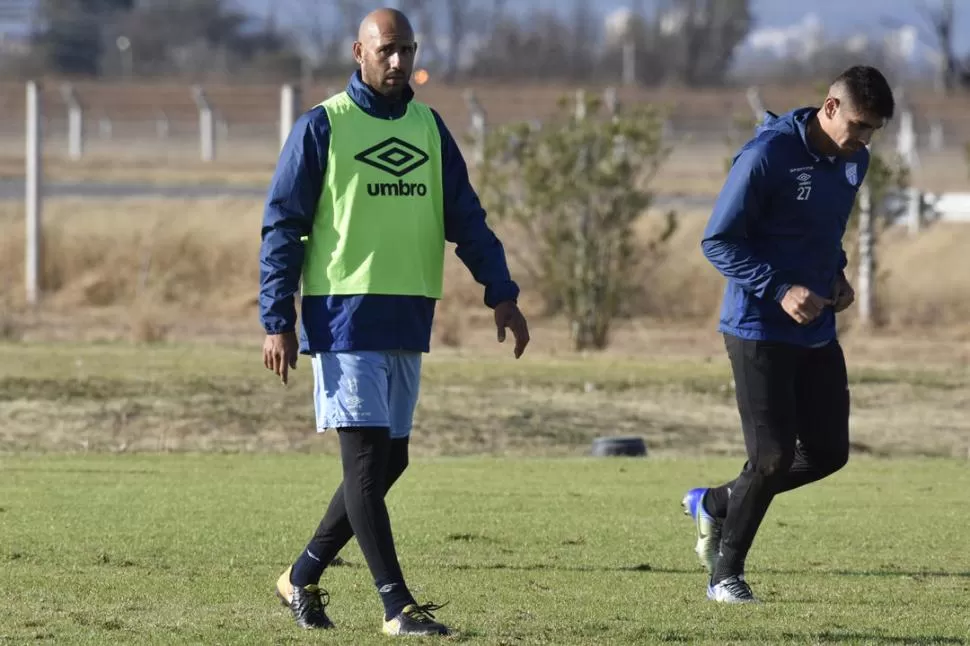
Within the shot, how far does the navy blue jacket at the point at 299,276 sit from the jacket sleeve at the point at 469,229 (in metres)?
0.25

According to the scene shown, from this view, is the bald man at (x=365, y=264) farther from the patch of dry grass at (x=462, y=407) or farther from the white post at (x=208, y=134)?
the white post at (x=208, y=134)

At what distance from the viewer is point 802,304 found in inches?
284

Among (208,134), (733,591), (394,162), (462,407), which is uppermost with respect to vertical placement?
(208,134)

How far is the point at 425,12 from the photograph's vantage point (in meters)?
108

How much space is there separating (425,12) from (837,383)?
335 ft

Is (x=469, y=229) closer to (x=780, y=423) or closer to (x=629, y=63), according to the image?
(x=780, y=423)

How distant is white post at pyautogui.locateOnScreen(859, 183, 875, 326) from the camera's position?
23.0 metres

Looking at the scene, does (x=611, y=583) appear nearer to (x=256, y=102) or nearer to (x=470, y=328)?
(x=470, y=328)

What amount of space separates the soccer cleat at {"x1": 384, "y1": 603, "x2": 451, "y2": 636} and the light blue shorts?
645 mm

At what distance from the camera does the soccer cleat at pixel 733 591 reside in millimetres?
7629

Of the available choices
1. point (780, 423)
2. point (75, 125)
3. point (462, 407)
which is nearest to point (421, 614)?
point (780, 423)

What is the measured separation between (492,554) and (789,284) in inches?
92.6

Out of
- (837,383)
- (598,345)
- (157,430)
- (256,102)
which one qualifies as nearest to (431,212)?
(837,383)

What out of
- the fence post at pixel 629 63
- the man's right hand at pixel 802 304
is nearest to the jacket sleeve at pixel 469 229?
the man's right hand at pixel 802 304
